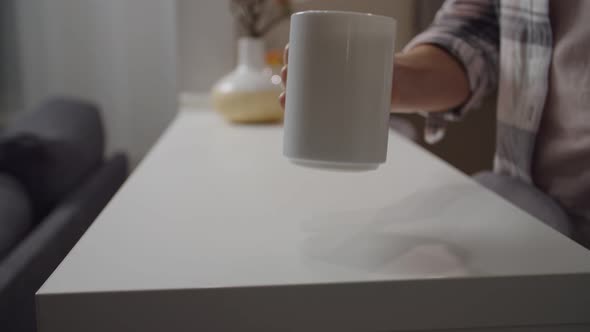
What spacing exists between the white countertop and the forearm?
0.09 metres

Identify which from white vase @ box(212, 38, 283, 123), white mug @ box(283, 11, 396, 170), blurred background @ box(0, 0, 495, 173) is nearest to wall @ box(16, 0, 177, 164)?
blurred background @ box(0, 0, 495, 173)

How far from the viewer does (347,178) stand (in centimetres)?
64

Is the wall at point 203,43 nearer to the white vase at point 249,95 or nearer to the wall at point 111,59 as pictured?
the white vase at point 249,95

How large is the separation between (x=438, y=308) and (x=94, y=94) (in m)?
1.84

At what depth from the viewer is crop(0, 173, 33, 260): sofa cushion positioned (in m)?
0.88

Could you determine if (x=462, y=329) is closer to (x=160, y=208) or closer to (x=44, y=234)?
(x=160, y=208)

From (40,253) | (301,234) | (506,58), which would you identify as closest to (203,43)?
(40,253)

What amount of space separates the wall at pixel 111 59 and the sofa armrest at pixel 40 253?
717 millimetres

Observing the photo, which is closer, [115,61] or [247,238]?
[247,238]

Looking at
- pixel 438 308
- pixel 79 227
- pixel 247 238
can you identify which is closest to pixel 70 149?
pixel 79 227

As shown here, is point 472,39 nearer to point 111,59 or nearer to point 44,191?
point 44,191

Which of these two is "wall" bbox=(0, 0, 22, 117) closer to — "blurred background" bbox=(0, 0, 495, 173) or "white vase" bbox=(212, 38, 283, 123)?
"blurred background" bbox=(0, 0, 495, 173)

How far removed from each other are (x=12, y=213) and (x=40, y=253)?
24 centimetres

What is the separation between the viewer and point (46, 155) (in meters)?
1.10
